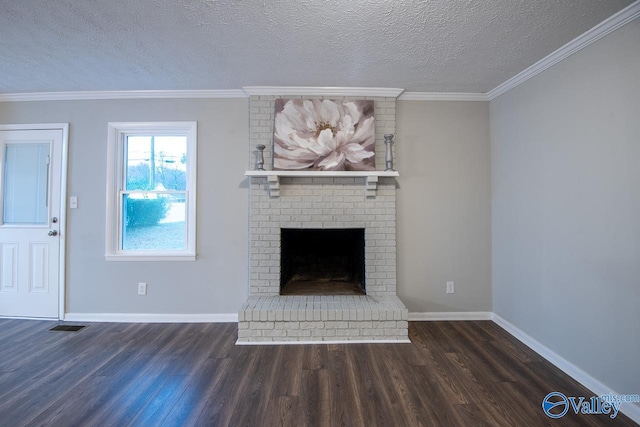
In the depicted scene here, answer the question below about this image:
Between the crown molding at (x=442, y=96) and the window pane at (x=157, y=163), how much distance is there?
2.38m

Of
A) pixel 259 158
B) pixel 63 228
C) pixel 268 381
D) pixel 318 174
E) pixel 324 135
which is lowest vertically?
pixel 268 381

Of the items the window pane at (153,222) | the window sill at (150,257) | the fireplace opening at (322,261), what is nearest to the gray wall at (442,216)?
the fireplace opening at (322,261)

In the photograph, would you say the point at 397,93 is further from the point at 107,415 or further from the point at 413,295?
the point at 107,415

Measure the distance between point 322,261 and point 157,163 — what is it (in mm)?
2043

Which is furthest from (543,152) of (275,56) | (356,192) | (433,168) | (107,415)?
(107,415)

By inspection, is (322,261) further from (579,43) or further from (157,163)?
(579,43)

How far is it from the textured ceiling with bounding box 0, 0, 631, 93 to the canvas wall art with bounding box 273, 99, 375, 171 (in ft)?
0.71

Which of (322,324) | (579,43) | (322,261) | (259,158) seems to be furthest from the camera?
(322,261)

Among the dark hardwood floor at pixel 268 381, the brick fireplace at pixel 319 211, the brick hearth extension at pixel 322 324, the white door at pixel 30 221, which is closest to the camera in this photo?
the dark hardwood floor at pixel 268 381

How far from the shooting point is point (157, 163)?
291 centimetres

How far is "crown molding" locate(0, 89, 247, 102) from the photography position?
110 inches

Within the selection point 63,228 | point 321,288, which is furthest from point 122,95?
point 321,288

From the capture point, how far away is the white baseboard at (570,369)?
1556 mm

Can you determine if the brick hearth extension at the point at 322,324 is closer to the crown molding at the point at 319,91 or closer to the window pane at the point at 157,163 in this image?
the window pane at the point at 157,163
